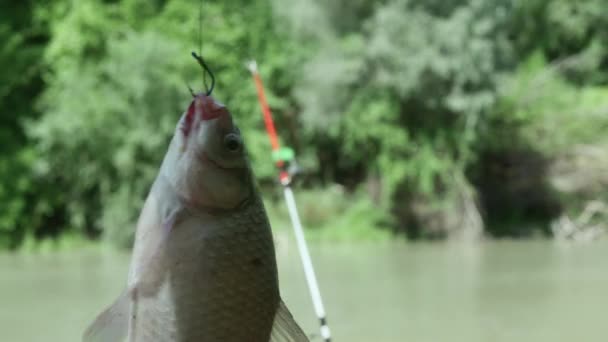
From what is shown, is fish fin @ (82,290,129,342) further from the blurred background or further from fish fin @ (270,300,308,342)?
the blurred background

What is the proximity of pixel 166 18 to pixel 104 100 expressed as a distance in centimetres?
260

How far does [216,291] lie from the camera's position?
45.3 inches

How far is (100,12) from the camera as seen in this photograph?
1652 cm

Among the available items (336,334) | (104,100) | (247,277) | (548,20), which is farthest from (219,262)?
(548,20)

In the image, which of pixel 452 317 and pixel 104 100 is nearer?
pixel 452 317

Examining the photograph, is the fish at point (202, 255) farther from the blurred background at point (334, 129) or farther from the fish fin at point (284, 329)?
the blurred background at point (334, 129)

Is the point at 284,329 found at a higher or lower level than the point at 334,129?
lower

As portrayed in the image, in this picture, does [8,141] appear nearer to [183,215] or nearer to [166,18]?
[166,18]

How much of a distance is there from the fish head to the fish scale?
0.04 meters

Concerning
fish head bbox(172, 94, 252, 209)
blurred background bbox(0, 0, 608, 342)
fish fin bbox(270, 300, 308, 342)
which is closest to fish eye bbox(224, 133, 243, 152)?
fish head bbox(172, 94, 252, 209)

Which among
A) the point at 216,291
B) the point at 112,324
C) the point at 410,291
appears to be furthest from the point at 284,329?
the point at 410,291

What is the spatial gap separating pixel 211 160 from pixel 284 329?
0.28 m

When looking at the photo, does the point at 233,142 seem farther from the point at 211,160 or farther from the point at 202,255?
the point at 202,255

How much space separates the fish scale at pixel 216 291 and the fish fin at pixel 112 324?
25mm
